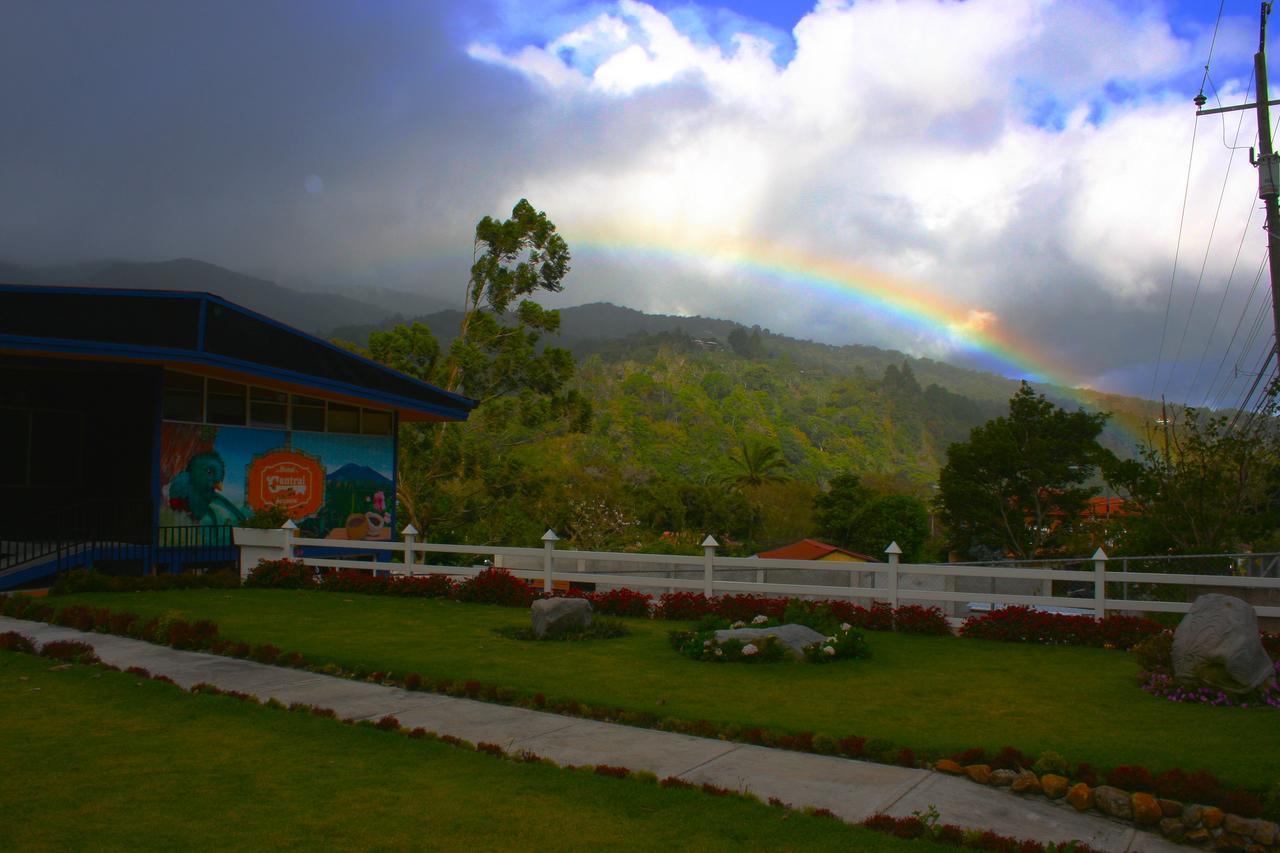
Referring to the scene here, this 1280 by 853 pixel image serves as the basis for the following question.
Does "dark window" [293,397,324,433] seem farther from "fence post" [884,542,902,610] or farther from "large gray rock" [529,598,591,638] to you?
"fence post" [884,542,902,610]

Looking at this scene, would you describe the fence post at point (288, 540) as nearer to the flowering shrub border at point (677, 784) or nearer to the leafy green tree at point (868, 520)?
the flowering shrub border at point (677, 784)

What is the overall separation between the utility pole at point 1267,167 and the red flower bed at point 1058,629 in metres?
8.27

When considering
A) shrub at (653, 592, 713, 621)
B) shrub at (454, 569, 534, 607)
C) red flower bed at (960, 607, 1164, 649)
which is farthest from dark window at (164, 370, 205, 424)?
Result: red flower bed at (960, 607, 1164, 649)

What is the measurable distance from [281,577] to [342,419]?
5427 mm

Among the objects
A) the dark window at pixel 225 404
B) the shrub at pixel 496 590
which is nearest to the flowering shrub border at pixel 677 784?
the shrub at pixel 496 590

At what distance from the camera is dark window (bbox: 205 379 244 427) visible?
19875 mm

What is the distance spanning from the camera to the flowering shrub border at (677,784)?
17.5 ft

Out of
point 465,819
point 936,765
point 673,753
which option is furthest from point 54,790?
point 936,765

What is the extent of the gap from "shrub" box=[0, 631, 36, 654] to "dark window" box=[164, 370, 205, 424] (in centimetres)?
833

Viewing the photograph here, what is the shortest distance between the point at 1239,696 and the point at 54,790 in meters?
9.31

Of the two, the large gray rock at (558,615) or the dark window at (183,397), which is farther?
the dark window at (183,397)

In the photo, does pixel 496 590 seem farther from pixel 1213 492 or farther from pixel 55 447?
pixel 1213 492

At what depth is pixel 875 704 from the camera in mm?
8844

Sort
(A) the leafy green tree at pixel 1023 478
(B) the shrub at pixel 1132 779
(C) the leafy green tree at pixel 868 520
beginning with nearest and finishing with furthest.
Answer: (B) the shrub at pixel 1132 779 < (A) the leafy green tree at pixel 1023 478 < (C) the leafy green tree at pixel 868 520
